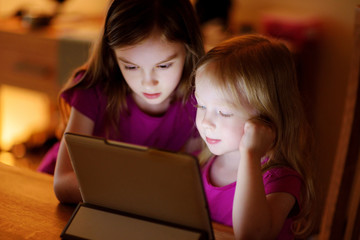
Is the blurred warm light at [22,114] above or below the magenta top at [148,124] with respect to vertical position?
below

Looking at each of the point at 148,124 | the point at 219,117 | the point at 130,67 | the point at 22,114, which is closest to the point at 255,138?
the point at 219,117

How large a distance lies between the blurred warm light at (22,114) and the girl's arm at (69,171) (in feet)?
6.09

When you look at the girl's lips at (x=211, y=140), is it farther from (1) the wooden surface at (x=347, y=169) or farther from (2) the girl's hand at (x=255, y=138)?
(1) the wooden surface at (x=347, y=169)

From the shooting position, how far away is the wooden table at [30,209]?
76 centimetres

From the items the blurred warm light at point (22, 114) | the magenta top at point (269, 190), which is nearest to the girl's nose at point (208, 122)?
the magenta top at point (269, 190)

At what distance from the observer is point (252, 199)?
29.2 inches

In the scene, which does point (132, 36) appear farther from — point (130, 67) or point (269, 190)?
point (269, 190)

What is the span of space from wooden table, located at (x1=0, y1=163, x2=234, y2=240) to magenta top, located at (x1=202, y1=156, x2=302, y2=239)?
120 mm

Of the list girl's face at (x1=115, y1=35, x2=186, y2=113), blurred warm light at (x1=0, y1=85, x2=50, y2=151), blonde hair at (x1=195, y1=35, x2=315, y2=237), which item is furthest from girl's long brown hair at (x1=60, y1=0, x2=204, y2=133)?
blurred warm light at (x1=0, y1=85, x2=50, y2=151)

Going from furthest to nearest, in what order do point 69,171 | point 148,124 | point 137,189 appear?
point 148,124 < point 69,171 < point 137,189

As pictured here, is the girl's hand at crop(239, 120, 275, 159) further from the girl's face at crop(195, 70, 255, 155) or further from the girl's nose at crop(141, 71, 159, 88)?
the girl's nose at crop(141, 71, 159, 88)

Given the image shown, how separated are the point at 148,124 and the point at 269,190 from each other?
0.45m

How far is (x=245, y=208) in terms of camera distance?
746 millimetres

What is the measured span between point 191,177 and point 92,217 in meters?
0.20
